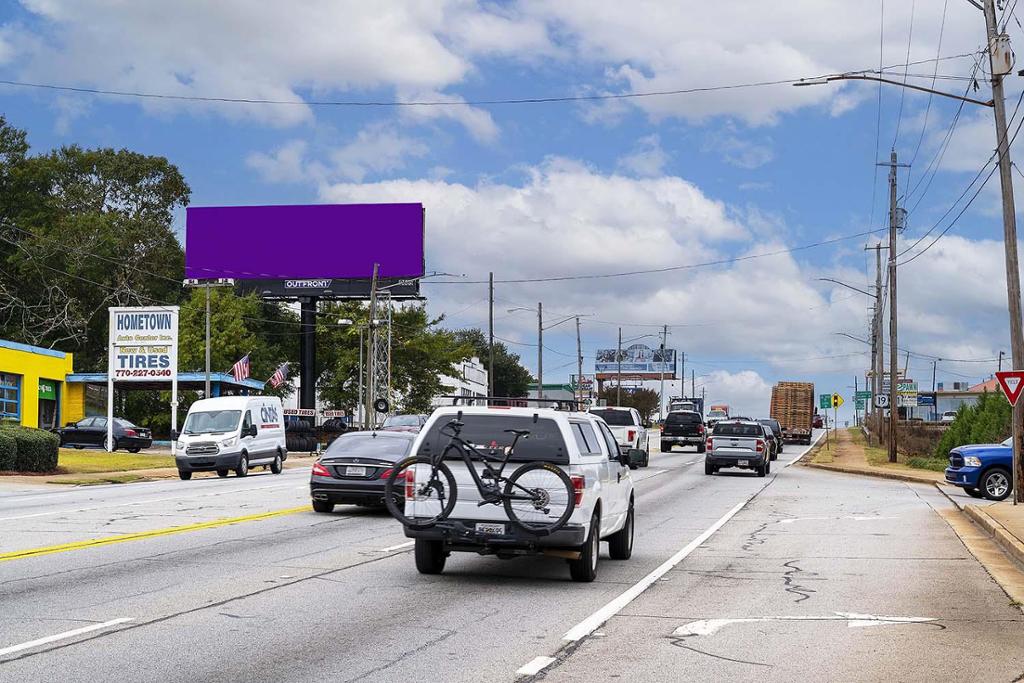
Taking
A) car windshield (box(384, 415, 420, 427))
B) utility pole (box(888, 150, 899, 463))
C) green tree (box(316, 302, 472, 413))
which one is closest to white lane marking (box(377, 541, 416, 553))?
car windshield (box(384, 415, 420, 427))

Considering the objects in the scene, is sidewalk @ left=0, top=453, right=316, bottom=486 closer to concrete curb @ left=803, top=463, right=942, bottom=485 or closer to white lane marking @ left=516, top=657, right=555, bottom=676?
concrete curb @ left=803, top=463, right=942, bottom=485

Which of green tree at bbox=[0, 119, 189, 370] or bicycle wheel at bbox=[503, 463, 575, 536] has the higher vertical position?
green tree at bbox=[0, 119, 189, 370]

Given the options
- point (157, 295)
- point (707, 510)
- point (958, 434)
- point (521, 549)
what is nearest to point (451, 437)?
point (521, 549)

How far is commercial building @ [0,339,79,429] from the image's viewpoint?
54.1 m

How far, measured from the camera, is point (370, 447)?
21.5 m

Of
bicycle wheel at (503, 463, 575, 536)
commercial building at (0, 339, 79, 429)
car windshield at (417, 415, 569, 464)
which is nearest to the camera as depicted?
bicycle wheel at (503, 463, 575, 536)

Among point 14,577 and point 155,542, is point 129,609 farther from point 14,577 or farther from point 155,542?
point 155,542

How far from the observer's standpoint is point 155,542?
1619 cm

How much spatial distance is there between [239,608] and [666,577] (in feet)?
16.4

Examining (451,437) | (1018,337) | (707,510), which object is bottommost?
(707,510)

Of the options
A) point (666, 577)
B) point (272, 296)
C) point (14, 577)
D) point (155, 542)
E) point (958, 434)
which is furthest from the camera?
point (272, 296)

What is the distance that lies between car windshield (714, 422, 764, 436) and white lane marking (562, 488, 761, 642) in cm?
2100

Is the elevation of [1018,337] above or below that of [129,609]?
above

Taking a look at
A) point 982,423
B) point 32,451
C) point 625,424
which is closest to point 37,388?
point 32,451
